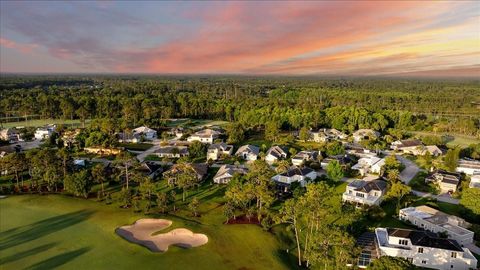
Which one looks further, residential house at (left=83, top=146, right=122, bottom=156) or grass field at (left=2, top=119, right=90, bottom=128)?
grass field at (left=2, top=119, right=90, bottom=128)

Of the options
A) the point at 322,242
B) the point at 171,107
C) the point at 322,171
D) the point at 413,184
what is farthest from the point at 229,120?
the point at 322,242

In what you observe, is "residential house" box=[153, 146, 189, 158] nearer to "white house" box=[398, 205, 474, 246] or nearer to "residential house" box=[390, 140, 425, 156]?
"white house" box=[398, 205, 474, 246]

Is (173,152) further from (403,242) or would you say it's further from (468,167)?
(468,167)

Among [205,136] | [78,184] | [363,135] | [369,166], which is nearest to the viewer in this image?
[78,184]

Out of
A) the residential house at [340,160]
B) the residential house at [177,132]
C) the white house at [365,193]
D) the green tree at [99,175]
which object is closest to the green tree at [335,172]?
the white house at [365,193]

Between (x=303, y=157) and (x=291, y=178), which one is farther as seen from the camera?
(x=303, y=157)

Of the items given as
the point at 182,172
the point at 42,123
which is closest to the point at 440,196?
the point at 182,172

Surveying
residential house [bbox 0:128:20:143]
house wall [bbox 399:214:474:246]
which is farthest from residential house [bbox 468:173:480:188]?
residential house [bbox 0:128:20:143]

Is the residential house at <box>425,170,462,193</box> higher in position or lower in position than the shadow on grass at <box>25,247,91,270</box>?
higher
